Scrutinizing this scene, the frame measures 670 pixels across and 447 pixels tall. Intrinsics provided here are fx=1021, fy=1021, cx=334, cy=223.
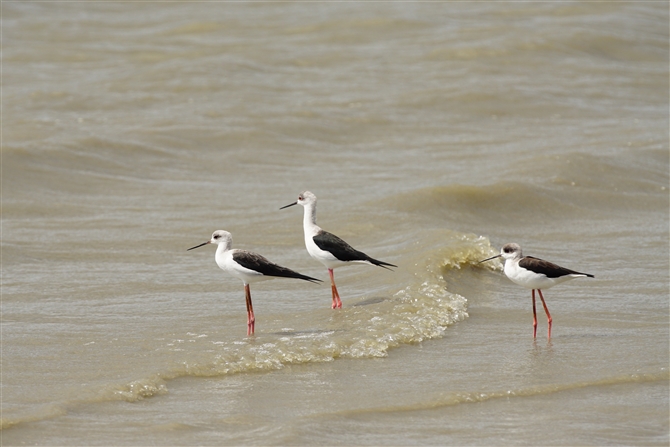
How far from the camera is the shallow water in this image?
6129 millimetres

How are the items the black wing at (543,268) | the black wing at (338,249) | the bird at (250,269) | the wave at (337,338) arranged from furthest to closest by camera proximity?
the black wing at (338,249)
the bird at (250,269)
the black wing at (543,268)
the wave at (337,338)

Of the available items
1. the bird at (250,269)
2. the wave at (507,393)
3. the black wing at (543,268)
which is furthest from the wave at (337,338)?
the wave at (507,393)

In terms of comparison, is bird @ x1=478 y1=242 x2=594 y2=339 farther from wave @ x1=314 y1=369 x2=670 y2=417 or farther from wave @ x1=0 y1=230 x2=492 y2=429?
wave @ x1=314 y1=369 x2=670 y2=417

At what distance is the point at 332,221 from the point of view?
11086mm

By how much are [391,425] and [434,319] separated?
7.20 ft

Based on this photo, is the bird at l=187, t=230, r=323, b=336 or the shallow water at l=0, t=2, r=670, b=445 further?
the bird at l=187, t=230, r=323, b=336

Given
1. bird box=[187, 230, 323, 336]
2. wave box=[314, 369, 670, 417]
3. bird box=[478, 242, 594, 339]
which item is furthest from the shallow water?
bird box=[478, 242, 594, 339]

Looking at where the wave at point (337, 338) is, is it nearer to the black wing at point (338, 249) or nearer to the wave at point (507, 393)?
the black wing at point (338, 249)

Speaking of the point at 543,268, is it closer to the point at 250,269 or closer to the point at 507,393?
the point at 507,393

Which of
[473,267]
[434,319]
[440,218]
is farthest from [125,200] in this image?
[434,319]

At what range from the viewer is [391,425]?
19.0 feet

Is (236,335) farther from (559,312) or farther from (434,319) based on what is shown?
(559,312)

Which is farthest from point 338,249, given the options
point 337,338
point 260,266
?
point 337,338

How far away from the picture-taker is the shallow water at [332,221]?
613cm
